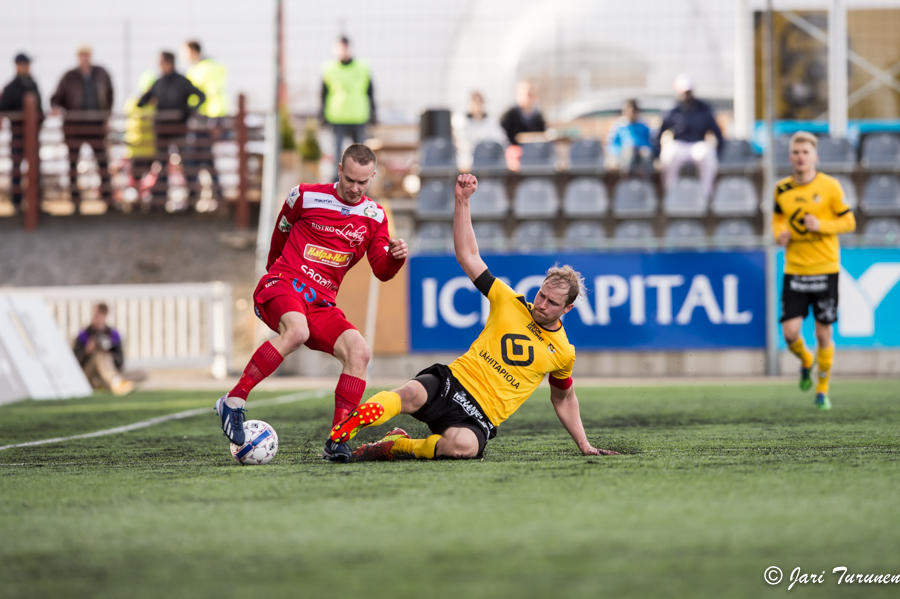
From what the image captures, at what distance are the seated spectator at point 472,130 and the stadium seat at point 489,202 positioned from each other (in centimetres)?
125

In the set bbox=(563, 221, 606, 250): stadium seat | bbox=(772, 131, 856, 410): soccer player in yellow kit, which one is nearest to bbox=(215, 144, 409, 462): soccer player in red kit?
bbox=(772, 131, 856, 410): soccer player in yellow kit

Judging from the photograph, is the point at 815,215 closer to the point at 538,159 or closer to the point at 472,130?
the point at 538,159

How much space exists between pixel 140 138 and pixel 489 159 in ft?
18.6

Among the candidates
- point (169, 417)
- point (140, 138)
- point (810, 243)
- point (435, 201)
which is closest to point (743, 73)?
point (435, 201)

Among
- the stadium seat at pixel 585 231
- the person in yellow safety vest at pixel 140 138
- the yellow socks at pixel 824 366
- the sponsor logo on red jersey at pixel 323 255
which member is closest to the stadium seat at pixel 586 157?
the stadium seat at pixel 585 231

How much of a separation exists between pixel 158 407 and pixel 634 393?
14.9ft

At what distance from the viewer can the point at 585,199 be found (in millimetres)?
14820

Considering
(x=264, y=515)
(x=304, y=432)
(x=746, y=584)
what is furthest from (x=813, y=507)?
(x=304, y=432)

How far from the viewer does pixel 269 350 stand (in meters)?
5.14

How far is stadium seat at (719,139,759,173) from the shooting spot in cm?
1548

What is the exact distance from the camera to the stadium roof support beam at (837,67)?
17.0 m

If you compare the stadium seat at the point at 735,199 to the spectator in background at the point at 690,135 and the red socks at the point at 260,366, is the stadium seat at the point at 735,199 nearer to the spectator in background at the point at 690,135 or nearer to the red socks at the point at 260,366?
the spectator in background at the point at 690,135

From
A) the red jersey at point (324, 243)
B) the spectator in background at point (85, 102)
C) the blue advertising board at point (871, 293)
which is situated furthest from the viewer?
the spectator in background at point (85, 102)

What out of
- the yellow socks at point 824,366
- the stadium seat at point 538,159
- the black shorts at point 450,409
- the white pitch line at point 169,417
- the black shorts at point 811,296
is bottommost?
the white pitch line at point 169,417
